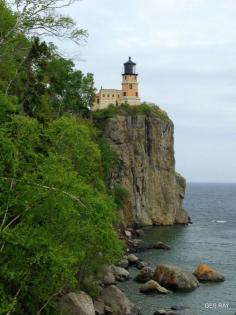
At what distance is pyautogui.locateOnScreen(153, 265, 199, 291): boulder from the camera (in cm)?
4134

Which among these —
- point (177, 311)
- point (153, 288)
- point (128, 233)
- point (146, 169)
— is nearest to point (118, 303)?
point (177, 311)

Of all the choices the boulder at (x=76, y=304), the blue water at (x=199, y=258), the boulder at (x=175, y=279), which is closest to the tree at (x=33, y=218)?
the boulder at (x=76, y=304)

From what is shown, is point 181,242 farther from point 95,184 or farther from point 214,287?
point 95,184

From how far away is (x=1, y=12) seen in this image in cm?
2172

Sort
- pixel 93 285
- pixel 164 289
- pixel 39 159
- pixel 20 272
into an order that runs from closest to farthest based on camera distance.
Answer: pixel 20 272
pixel 39 159
pixel 93 285
pixel 164 289

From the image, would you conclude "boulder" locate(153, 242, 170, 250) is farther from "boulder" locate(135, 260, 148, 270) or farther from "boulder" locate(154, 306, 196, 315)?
"boulder" locate(154, 306, 196, 315)

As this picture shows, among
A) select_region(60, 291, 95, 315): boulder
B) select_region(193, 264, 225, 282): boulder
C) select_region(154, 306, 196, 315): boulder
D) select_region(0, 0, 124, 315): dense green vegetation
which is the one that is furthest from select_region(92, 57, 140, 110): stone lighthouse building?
select_region(0, 0, 124, 315): dense green vegetation

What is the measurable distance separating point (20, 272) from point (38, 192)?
3020 mm

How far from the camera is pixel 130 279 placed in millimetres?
45719

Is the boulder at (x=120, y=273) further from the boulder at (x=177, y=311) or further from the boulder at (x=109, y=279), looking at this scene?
the boulder at (x=177, y=311)

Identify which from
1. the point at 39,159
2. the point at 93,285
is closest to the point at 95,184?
the point at 93,285

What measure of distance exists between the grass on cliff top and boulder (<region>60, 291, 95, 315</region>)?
5980 centimetres

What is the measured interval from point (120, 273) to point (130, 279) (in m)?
1.10

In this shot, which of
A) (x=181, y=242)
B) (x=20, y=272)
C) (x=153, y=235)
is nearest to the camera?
(x=20, y=272)
